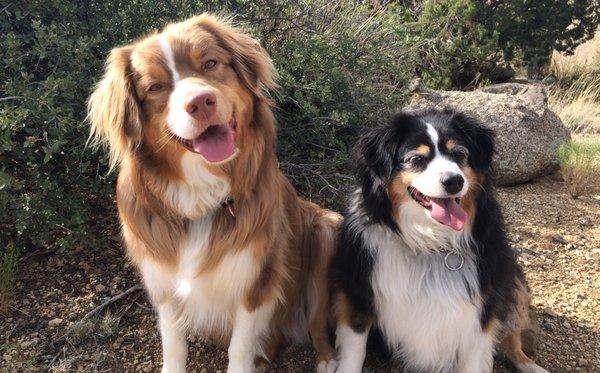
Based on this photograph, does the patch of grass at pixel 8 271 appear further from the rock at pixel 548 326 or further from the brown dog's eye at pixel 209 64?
the rock at pixel 548 326

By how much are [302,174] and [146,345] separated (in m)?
1.83

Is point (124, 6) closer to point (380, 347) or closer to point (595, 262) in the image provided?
point (380, 347)

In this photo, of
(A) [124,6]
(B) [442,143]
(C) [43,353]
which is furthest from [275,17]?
(C) [43,353]

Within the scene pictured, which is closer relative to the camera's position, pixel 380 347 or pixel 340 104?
pixel 380 347

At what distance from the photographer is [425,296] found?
2.72 meters

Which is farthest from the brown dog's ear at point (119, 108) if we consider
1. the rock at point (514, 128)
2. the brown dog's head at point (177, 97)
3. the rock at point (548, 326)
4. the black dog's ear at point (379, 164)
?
the rock at point (514, 128)

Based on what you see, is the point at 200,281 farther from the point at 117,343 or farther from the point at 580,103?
the point at 580,103

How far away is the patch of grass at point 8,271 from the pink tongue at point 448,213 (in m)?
2.76

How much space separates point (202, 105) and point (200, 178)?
0.44 m

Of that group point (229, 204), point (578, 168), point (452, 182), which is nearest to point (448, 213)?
point (452, 182)

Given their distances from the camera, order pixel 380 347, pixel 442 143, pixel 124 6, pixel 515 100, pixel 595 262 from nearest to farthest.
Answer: pixel 442 143, pixel 380 347, pixel 124 6, pixel 595 262, pixel 515 100

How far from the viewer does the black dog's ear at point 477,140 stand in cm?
267

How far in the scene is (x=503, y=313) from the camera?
2791 mm

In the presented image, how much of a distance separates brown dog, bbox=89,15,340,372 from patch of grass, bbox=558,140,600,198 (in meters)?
4.02
